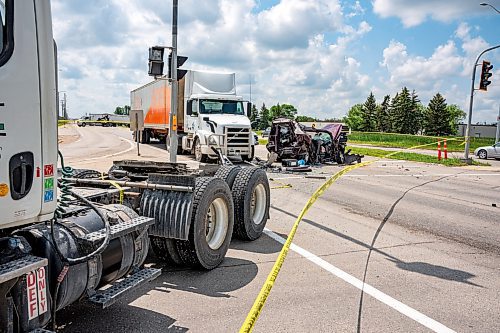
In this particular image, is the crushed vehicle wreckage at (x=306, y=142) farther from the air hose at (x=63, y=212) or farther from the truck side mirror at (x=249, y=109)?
the air hose at (x=63, y=212)

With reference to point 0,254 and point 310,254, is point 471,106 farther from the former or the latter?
point 0,254

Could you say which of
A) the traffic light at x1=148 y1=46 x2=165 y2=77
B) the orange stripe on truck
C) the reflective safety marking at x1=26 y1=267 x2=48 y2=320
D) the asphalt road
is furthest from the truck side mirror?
the reflective safety marking at x1=26 y1=267 x2=48 y2=320

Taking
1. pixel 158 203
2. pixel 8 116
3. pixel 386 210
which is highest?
pixel 8 116

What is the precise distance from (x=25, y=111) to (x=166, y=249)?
2753 millimetres

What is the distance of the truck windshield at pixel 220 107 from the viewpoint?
Result: 20969 millimetres

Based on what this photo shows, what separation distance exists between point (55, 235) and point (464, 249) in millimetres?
6105

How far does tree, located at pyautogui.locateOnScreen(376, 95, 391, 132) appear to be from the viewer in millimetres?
100500

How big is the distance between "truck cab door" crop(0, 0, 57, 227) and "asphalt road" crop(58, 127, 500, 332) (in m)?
1.58

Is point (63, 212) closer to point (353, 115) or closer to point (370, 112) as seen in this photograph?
point (370, 112)

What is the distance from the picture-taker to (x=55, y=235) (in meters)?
3.25

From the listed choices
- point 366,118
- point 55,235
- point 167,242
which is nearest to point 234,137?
point 167,242

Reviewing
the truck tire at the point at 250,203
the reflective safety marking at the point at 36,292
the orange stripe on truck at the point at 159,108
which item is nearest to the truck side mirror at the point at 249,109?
the orange stripe on truck at the point at 159,108

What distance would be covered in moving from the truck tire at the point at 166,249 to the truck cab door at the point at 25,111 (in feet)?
7.26

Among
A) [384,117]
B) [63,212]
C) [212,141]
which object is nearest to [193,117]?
[212,141]
